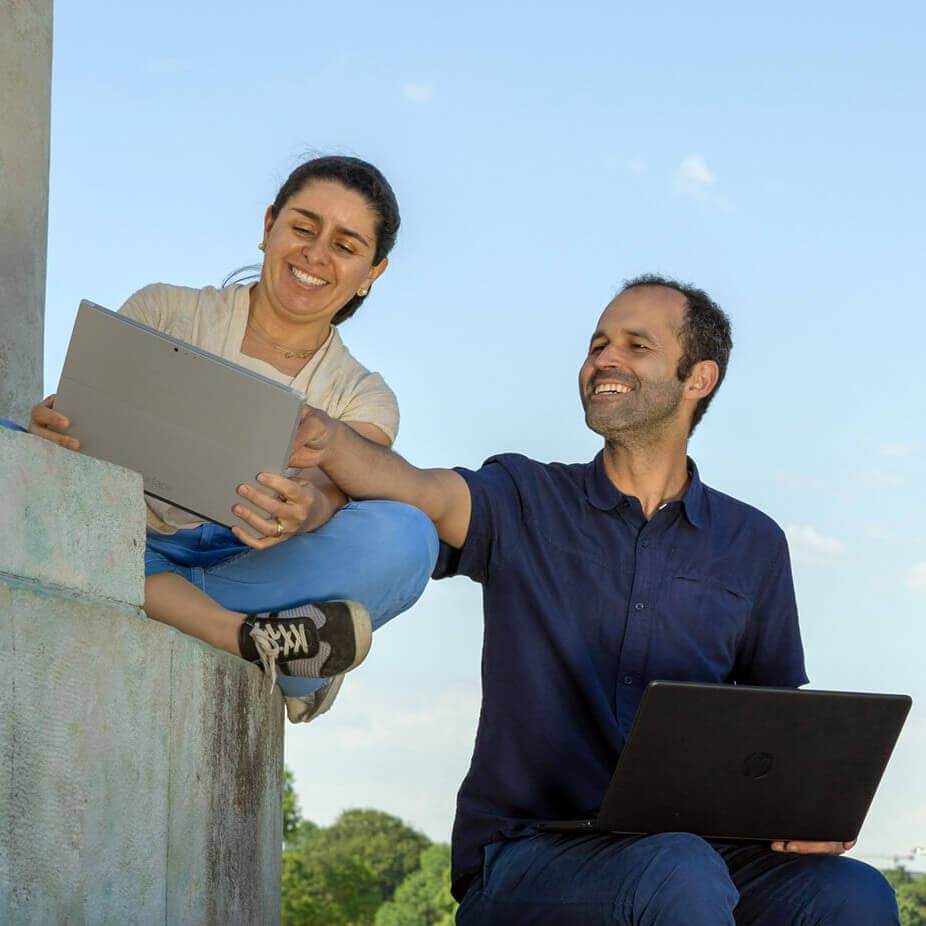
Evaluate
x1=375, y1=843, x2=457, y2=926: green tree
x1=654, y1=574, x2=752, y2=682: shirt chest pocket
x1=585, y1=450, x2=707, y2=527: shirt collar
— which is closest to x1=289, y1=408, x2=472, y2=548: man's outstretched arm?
x1=585, y1=450, x2=707, y2=527: shirt collar

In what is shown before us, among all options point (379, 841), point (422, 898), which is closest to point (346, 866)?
point (422, 898)

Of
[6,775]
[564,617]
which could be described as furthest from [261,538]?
[6,775]

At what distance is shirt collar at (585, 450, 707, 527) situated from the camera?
4.72 metres

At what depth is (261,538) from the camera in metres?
4.17

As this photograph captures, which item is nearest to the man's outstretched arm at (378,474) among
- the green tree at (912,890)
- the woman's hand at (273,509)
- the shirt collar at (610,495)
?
the woman's hand at (273,509)

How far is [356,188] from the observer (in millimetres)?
4941

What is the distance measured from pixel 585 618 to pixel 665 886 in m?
0.99

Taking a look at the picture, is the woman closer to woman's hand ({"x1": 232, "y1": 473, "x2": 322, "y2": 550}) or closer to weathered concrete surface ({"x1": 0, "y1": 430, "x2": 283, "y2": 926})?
woman's hand ({"x1": 232, "y1": 473, "x2": 322, "y2": 550})

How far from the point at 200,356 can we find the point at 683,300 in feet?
6.11

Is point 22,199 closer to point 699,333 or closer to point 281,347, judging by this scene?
point 281,347

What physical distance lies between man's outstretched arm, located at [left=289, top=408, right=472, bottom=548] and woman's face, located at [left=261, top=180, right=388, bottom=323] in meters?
0.57

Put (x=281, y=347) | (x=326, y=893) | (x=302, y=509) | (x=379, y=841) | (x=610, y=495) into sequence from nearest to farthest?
(x=302, y=509) < (x=610, y=495) < (x=281, y=347) < (x=326, y=893) < (x=379, y=841)

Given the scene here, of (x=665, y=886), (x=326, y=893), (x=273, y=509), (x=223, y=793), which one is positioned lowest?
(x=326, y=893)

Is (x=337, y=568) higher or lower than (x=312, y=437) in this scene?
lower
